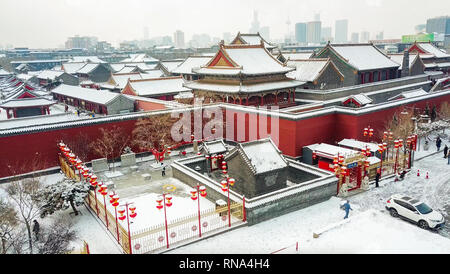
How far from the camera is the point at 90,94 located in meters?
46.1

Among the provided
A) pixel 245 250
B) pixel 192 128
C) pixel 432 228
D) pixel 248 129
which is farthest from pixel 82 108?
pixel 432 228

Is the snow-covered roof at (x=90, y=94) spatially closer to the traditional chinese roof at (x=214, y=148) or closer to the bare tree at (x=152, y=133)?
the bare tree at (x=152, y=133)

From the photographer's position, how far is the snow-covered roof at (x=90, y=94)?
41156mm

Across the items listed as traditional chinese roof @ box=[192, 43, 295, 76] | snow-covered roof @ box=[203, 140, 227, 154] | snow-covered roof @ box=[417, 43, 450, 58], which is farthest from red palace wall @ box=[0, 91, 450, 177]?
snow-covered roof @ box=[417, 43, 450, 58]

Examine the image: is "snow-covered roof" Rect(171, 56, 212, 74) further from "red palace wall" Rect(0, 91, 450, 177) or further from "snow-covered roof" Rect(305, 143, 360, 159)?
"snow-covered roof" Rect(305, 143, 360, 159)

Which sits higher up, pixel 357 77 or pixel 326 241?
pixel 357 77

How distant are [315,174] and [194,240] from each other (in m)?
9.10

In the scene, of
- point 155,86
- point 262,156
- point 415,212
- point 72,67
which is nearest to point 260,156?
point 262,156

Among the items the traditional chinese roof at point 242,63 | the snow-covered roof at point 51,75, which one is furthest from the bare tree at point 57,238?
the snow-covered roof at point 51,75

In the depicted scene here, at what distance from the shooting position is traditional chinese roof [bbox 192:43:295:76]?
29906 millimetres

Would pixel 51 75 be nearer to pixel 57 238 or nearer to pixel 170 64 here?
pixel 170 64

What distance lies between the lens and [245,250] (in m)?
13.8

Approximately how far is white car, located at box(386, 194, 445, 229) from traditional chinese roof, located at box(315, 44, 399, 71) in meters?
23.4
